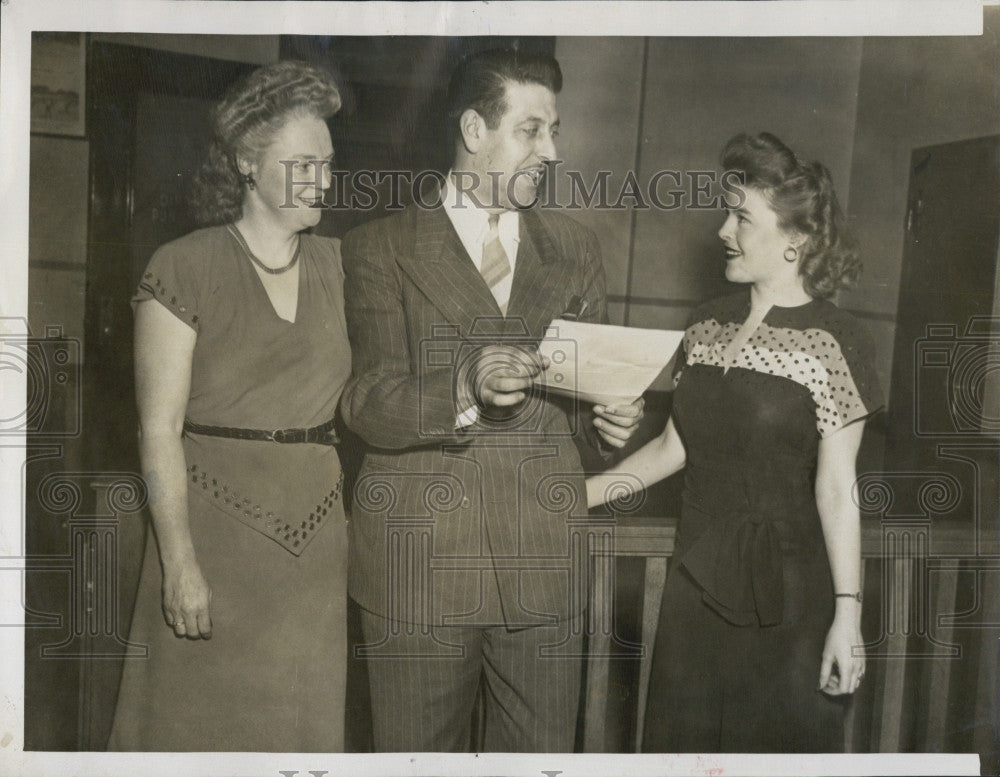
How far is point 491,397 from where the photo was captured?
157 cm

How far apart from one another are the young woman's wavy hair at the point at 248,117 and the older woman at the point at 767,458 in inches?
30.6

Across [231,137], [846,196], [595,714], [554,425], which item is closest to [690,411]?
[554,425]

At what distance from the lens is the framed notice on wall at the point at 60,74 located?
157 cm

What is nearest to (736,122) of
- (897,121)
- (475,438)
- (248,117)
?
(897,121)

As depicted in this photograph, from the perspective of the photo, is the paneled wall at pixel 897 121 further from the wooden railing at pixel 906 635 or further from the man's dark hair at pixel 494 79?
the man's dark hair at pixel 494 79

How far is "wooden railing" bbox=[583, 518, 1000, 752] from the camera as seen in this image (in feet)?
5.33

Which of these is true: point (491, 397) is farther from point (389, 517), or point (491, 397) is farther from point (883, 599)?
point (883, 599)

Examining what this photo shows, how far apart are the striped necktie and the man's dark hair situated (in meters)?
0.18

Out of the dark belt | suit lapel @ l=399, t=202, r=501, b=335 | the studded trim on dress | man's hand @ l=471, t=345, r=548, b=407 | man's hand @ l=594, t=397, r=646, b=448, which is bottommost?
the studded trim on dress

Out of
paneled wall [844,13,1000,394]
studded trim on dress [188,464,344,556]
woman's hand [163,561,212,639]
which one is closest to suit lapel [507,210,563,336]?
studded trim on dress [188,464,344,556]

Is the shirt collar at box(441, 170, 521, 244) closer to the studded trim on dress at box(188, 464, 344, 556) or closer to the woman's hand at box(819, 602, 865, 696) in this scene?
the studded trim on dress at box(188, 464, 344, 556)

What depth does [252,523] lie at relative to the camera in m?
1.56

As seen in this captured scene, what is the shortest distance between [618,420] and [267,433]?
25.3 inches

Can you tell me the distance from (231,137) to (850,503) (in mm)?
1340
